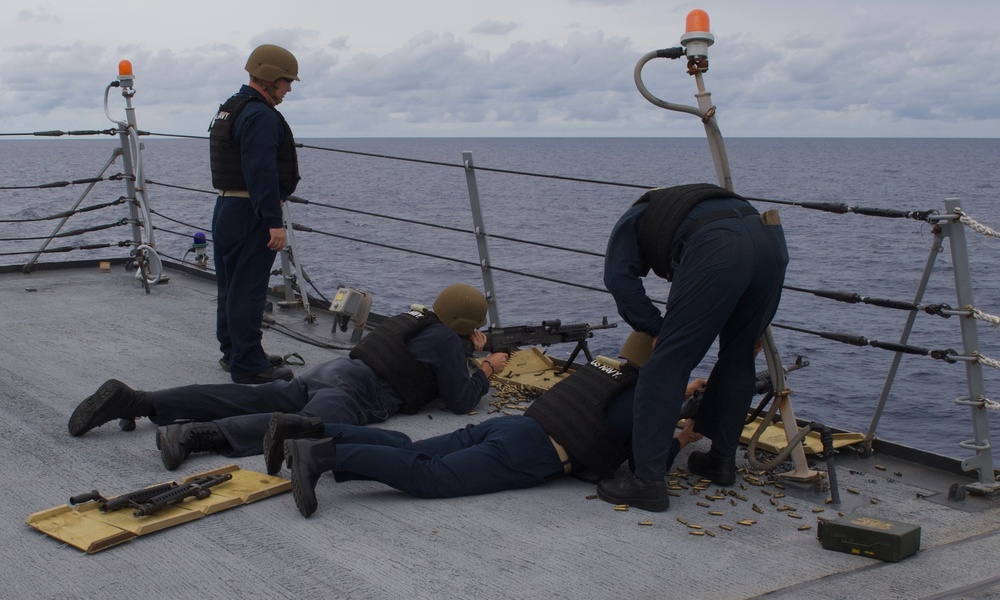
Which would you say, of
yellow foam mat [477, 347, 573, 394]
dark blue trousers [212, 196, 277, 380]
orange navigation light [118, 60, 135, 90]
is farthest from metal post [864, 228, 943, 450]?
orange navigation light [118, 60, 135, 90]

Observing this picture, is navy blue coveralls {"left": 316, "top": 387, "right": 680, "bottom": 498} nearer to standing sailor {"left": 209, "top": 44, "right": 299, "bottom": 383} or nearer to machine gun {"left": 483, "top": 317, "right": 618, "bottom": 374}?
machine gun {"left": 483, "top": 317, "right": 618, "bottom": 374}

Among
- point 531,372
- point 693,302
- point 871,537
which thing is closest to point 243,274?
point 531,372

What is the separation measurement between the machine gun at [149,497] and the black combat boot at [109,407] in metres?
0.76

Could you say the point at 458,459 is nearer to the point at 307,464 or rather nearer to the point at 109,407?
the point at 307,464

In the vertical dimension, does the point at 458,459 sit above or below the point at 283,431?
below

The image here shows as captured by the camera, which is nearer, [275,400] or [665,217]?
[665,217]

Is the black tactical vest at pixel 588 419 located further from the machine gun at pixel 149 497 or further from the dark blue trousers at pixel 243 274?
the dark blue trousers at pixel 243 274

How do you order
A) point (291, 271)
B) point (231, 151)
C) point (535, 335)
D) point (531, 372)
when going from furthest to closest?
point (291, 271) < point (535, 335) < point (531, 372) < point (231, 151)

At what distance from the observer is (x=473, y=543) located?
11.1ft

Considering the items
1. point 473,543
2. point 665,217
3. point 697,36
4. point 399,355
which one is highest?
point 697,36

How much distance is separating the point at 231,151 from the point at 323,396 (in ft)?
5.45

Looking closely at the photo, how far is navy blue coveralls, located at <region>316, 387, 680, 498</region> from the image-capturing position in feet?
12.2

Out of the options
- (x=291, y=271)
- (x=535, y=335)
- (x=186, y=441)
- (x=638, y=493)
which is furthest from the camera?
(x=291, y=271)

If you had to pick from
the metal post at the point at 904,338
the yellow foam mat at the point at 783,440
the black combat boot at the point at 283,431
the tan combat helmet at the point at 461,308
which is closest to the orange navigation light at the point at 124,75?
the tan combat helmet at the point at 461,308
